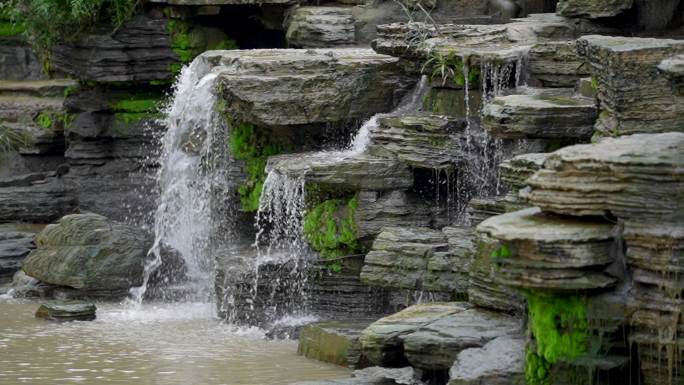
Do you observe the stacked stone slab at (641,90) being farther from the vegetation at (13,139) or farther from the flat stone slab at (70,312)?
the vegetation at (13,139)

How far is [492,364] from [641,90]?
2.41m

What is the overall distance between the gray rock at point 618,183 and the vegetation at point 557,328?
0.56 meters

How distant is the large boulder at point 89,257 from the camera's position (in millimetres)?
13727

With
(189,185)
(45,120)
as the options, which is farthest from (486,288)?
(45,120)

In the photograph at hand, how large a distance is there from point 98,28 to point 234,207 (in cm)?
374

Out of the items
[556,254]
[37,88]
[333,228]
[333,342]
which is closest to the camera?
[556,254]

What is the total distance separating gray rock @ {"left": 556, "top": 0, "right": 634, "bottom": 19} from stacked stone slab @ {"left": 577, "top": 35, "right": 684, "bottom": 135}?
324 cm

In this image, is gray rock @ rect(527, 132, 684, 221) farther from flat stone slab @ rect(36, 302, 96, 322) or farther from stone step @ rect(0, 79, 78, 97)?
stone step @ rect(0, 79, 78, 97)

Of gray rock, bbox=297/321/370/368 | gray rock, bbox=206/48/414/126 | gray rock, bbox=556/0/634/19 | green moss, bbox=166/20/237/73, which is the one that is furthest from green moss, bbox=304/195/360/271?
green moss, bbox=166/20/237/73

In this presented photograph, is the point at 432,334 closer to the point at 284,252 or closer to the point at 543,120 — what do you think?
the point at 543,120

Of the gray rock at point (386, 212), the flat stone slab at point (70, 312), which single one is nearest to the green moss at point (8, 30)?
the flat stone slab at point (70, 312)

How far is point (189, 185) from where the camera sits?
1472cm

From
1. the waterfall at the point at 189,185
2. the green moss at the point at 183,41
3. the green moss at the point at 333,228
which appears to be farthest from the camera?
the green moss at the point at 183,41

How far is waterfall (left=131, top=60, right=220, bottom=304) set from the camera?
14.0 meters
